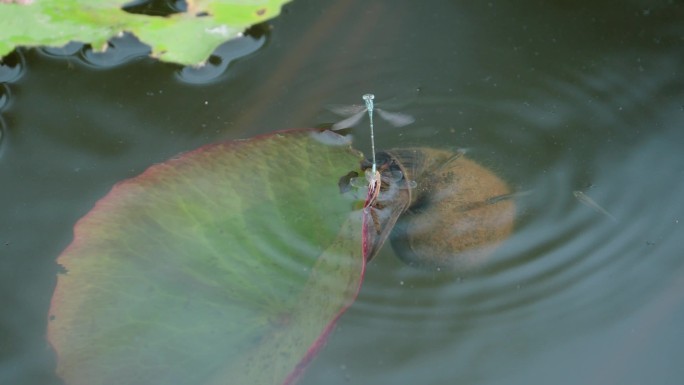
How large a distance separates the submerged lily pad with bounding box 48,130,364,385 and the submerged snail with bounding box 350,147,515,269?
154 millimetres

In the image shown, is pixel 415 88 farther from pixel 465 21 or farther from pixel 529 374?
pixel 529 374

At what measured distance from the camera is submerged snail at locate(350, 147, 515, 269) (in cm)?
198

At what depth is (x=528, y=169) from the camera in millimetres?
2162

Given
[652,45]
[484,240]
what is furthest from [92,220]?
[652,45]

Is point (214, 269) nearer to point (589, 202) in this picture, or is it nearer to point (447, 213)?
point (447, 213)

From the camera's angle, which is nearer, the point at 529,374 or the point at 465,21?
the point at 529,374

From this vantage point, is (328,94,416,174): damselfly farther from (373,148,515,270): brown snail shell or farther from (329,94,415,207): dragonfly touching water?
(373,148,515,270): brown snail shell

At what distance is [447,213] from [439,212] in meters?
0.02

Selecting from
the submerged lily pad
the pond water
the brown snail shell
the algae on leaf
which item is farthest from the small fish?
the algae on leaf

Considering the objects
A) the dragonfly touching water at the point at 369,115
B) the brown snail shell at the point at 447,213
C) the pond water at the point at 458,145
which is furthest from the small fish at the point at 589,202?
the dragonfly touching water at the point at 369,115

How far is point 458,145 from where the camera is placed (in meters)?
2.20

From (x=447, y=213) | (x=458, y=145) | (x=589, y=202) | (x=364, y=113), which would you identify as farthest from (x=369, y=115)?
(x=589, y=202)

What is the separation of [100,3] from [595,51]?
1.58m

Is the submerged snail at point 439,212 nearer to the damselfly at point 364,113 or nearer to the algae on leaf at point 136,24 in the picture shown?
the damselfly at point 364,113
